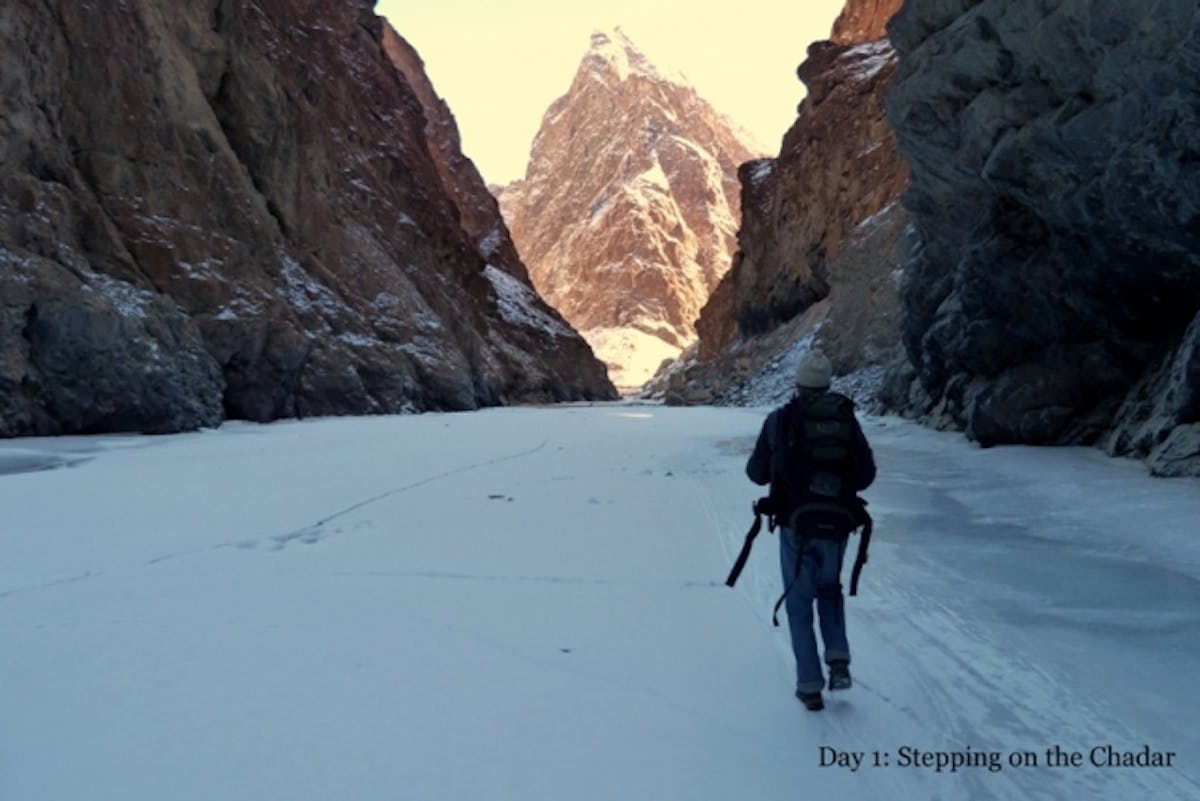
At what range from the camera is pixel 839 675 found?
3.30 m

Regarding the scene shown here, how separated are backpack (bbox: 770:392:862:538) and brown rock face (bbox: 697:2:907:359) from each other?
150ft

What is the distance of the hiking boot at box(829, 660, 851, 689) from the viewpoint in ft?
10.8

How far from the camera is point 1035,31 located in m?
10.3

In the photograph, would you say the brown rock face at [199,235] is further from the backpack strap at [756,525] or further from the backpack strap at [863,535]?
the backpack strap at [863,535]

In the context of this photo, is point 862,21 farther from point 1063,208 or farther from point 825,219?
point 1063,208

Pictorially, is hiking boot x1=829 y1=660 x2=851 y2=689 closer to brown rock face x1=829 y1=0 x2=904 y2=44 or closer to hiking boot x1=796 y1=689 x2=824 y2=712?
hiking boot x1=796 y1=689 x2=824 y2=712

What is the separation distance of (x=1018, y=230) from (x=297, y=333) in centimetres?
1923

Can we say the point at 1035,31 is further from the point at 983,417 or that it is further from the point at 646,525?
the point at 646,525

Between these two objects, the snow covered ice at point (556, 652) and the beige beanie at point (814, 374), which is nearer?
the snow covered ice at point (556, 652)

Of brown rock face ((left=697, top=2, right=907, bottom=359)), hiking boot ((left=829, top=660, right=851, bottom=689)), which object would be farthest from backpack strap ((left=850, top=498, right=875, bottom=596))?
brown rock face ((left=697, top=2, right=907, bottom=359))

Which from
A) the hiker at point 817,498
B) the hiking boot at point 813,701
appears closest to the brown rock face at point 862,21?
the hiker at point 817,498

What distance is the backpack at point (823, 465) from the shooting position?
329 cm

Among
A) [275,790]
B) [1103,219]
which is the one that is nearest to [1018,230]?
[1103,219]

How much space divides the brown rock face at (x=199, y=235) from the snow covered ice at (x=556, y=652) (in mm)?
8573
